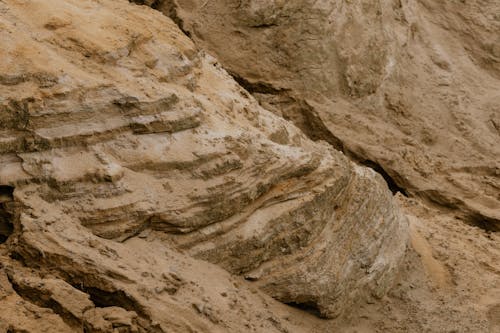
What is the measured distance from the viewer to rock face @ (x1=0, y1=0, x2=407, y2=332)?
13.7 ft

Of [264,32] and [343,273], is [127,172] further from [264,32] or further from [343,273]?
[264,32]

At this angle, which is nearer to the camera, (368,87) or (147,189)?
(147,189)

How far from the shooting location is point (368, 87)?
27.5 ft

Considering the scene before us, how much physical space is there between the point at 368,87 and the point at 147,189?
4173 mm

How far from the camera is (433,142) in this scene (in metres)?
8.58

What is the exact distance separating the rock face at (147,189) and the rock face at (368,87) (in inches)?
78.1

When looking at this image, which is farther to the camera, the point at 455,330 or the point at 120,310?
the point at 455,330

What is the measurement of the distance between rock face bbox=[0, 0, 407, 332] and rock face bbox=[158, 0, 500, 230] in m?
1.98

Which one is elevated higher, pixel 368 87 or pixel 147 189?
pixel 147 189

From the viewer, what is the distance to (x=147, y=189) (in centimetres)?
466

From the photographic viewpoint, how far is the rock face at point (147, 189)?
416 centimetres

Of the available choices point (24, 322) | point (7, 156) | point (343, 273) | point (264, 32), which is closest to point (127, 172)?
point (7, 156)

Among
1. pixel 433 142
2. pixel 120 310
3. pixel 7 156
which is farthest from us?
pixel 433 142

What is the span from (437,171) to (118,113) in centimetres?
437
